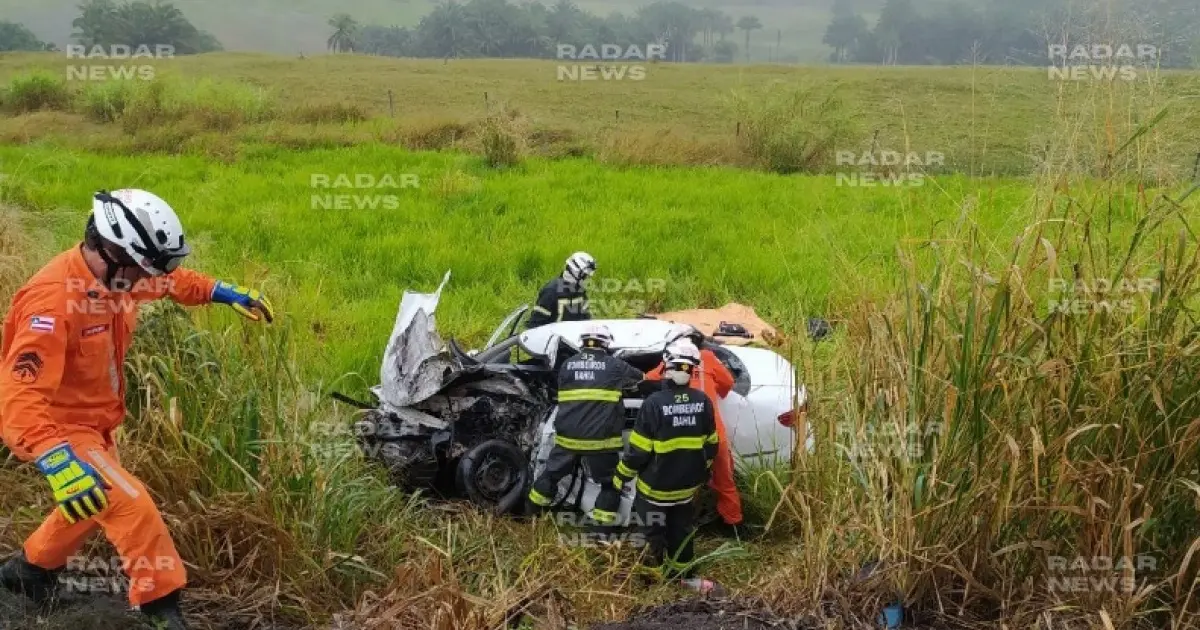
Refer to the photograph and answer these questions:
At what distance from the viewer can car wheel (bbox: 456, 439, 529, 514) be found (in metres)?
5.41

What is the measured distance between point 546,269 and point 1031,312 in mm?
7214

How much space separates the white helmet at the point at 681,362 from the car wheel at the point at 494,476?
1.19 meters

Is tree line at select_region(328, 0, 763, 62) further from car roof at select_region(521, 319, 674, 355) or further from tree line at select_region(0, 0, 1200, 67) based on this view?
car roof at select_region(521, 319, 674, 355)

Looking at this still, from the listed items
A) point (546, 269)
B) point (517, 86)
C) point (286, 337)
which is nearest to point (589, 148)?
point (546, 269)

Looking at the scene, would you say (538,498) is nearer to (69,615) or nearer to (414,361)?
(414,361)

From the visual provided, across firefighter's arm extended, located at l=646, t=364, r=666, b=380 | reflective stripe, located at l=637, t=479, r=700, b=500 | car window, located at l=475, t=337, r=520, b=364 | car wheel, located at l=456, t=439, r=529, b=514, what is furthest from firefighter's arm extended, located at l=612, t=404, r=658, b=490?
car window, located at l=475, t=337, r=520, b=364

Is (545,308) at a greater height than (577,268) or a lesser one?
lesser

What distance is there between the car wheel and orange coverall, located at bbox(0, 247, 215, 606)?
197cm

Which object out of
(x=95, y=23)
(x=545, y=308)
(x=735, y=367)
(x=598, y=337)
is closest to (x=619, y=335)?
(x=598, y=337)

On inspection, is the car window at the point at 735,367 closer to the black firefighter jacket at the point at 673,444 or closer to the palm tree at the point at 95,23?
the black firefighter jacket at the point at 673,444

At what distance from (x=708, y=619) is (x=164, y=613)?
2125 mm

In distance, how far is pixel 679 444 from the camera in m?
4.84

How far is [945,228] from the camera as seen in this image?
4.20 meters

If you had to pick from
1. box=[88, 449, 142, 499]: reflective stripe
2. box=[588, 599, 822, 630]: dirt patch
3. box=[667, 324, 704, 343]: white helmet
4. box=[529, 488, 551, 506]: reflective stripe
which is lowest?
box=[529, 488, 551, 506]: reflective stripe
